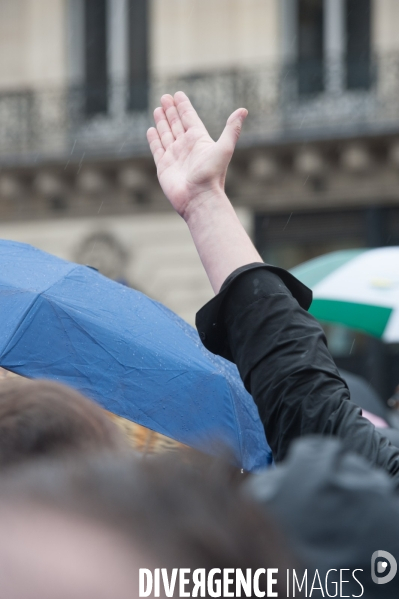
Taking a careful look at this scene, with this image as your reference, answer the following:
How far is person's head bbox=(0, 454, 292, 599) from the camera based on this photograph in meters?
0.55

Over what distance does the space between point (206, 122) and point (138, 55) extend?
1.50 meters

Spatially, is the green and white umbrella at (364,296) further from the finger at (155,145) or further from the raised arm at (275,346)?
the raised arm at (275,346)

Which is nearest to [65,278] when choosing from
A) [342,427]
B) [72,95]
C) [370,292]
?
[342,427]

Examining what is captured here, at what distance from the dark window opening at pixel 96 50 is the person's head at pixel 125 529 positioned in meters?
12.6

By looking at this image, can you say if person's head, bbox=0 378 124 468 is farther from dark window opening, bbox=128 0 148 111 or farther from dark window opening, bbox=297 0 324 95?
dark window opening, bbox=128 0 148 111

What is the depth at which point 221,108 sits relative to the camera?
1208 centimetres

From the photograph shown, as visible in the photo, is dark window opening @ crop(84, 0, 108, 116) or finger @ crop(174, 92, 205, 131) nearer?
finger @ crop(174, 92, 205, 131)

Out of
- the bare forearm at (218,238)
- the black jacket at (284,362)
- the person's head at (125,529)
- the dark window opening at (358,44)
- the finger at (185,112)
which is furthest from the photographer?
the dark window opening at (358,44)

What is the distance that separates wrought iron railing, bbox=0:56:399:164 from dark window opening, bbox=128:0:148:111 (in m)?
0.03

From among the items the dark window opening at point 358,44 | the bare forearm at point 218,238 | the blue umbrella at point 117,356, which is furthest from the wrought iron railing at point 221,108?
the bare forearm at point 218,238

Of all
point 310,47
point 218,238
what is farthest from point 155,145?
point 310,47

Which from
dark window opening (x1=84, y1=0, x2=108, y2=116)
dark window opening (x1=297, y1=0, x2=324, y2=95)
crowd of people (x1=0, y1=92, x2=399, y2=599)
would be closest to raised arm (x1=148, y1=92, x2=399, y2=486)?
crowd of people (x1=0, y1=92, x2=399, y2=599)

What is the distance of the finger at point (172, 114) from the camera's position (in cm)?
195

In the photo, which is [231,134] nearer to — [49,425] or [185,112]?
[185,112]
